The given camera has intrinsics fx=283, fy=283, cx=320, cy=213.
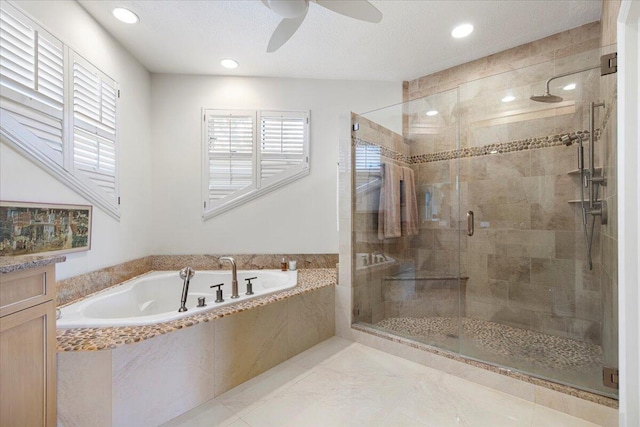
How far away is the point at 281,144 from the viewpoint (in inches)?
121

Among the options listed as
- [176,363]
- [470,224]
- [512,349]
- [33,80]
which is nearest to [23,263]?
[176,363]

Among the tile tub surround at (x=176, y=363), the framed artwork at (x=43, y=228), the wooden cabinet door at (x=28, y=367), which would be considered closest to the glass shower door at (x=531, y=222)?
the tile tub surround at (x=176, y=363)

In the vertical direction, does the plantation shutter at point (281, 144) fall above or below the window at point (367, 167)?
above

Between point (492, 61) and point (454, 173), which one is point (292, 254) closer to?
point (454, 173)

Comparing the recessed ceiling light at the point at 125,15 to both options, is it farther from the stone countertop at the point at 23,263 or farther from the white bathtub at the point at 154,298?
the white bathtub at the point at 154,298

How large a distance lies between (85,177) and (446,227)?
3.07 metres

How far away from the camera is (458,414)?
154 centimetres

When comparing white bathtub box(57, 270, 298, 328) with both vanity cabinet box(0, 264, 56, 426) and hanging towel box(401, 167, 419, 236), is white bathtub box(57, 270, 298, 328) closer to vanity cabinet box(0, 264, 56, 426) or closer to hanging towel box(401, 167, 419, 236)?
vanity cabinet box(0, 264, 56, 426)

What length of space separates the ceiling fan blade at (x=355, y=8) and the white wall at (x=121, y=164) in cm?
176

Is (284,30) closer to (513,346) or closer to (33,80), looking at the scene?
(33,80)

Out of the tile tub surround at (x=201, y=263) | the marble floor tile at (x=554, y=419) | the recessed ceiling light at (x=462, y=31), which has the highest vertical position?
the recessed ceiling light at (x=462, y=31)

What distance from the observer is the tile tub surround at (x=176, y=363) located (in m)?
1.30

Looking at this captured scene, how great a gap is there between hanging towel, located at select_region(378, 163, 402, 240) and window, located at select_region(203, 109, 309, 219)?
876 mm

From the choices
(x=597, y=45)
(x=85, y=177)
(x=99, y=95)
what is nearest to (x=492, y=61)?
(x=597, y=45)
